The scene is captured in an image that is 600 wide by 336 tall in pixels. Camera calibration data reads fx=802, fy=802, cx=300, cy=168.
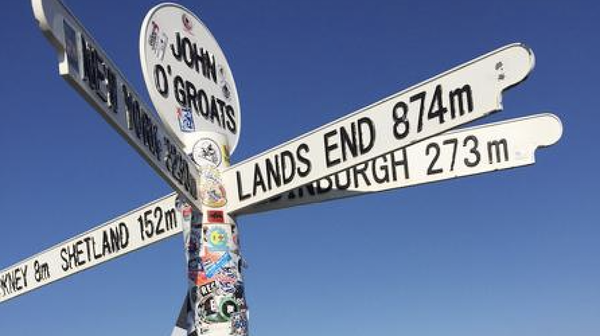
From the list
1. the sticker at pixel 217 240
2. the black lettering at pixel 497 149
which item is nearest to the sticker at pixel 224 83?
the sticker at pixel 217 240

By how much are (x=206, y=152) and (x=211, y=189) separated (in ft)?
0.95

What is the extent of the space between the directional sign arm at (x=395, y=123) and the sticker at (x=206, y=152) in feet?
1.15

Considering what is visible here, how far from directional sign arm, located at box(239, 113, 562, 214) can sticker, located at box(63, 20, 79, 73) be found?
206 centimetres

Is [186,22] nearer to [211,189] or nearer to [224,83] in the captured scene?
[224,83]

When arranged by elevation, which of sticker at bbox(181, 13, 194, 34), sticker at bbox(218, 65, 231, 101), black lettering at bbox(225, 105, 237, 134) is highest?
sticker at bbox(181, 13, 194, 34)

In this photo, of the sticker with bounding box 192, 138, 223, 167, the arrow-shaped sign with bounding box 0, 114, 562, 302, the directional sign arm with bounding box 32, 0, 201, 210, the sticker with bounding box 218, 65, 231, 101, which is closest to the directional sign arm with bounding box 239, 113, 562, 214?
the arrow-shaped sign with bounding box 0, 114, 562, 302

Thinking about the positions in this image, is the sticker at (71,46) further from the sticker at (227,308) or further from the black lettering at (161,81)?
the sticker at (227,308)

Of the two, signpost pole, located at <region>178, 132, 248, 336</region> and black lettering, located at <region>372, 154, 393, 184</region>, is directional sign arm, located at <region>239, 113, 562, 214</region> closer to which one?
black lettering, located at <region>372, 154, 393, 184</region>

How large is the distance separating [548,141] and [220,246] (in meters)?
2.36

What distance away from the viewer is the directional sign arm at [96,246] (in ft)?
19.3

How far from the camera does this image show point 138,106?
443cm

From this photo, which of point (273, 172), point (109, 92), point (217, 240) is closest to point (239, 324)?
point (217, 240)

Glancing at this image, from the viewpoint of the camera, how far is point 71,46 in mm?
3666

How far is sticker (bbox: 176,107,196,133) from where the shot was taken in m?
5.54
